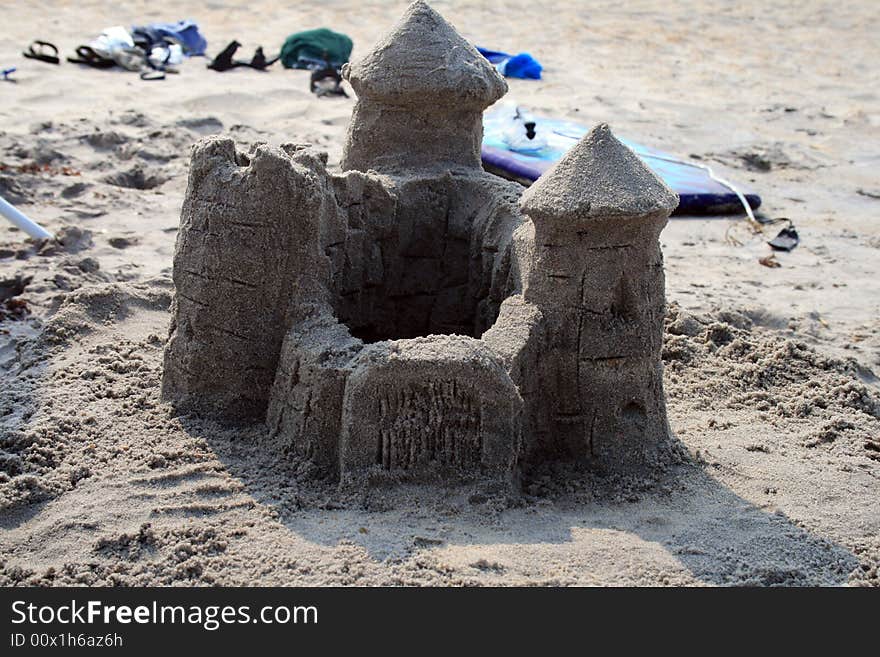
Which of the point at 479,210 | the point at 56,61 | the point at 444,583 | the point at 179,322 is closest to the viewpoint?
the point at 444,583

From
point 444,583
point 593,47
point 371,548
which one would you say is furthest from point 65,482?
point 593,47

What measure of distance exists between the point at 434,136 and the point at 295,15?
322 inches

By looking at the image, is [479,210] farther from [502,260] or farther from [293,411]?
[293,411]

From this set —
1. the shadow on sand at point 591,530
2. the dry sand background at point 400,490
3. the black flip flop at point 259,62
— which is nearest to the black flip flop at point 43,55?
the dry sand background at point 400,490

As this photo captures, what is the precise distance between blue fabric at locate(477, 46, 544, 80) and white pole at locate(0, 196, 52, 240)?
17.0 feet

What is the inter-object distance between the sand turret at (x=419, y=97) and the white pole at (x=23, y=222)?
1858 millimetres

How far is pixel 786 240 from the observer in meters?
6.63

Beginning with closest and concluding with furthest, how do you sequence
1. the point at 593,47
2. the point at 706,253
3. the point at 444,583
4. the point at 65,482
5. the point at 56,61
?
the point at 444,583, the point at 65,482, the point at 706,253, the point at 56,61, the point at 593,47

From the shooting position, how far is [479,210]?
14.2 feet

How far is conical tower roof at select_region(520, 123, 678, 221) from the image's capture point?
3.46m

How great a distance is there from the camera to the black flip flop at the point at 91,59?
9.38 m

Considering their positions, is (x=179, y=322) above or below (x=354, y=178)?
below

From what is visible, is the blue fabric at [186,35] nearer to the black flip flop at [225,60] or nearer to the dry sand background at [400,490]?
the black flip flop at [225,60]

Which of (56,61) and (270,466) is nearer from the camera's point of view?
(270,466)
